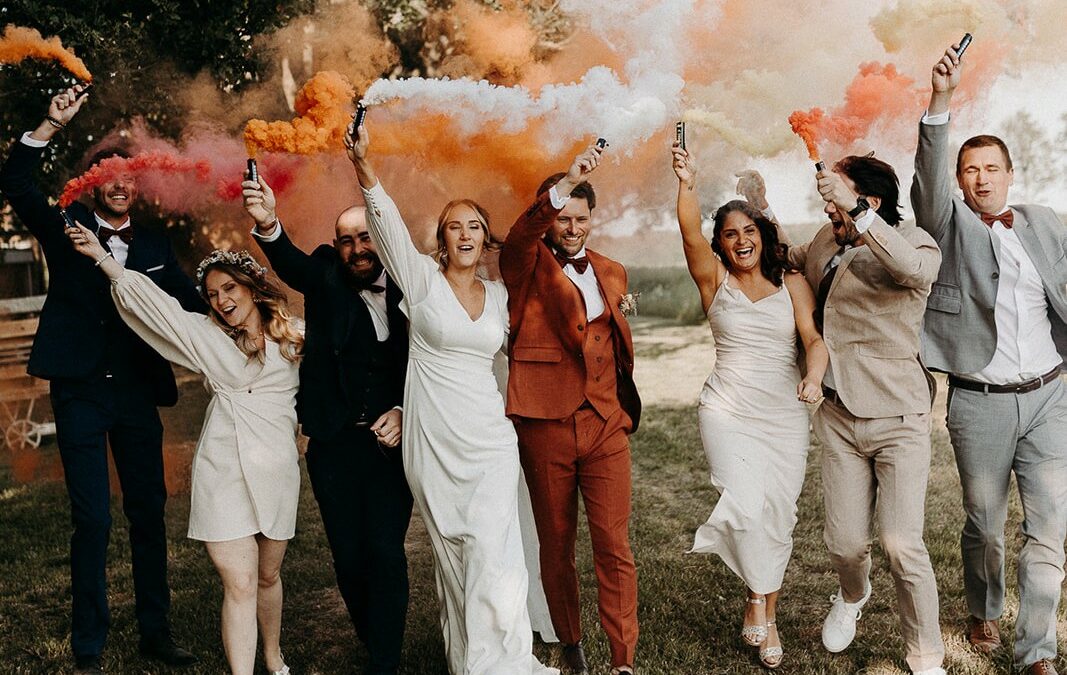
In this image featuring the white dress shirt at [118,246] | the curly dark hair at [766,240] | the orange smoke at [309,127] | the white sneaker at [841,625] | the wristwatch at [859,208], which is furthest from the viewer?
the orange smoke at [309,127]

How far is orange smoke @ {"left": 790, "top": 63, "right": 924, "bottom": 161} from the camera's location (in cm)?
755

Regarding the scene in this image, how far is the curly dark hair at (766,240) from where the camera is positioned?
4684mm

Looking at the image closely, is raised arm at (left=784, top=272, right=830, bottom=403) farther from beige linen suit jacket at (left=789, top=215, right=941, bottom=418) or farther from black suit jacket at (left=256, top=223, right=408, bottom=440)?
black suit jacket at (left=256, top=223, right=408, bottom=440)

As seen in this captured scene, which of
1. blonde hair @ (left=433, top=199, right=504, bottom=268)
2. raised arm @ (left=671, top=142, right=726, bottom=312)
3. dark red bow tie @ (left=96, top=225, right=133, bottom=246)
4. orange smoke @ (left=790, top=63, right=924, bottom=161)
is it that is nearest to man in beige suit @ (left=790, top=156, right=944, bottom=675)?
raised arm @ (left=671, top=142, right=726, bottom=312)

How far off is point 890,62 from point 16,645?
750 cm

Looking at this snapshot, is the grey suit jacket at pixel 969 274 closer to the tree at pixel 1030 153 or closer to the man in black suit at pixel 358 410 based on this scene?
the man in black suit at pixel 358 410

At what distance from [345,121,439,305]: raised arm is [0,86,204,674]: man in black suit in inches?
57.7

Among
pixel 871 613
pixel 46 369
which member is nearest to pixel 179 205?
pixel 46 369

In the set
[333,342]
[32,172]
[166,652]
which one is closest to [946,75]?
[333,342]

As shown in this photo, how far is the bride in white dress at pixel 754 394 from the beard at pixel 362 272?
4.72 ft

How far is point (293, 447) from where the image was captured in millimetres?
4410

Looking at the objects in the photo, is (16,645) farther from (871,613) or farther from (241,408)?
(871,613)

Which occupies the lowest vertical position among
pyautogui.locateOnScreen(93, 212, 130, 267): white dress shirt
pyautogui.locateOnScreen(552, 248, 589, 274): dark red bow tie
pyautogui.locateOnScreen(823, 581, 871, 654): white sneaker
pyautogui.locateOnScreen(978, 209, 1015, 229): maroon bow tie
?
pyautogui.locateOnScreen(823, 581, 871, 654): white sneaker

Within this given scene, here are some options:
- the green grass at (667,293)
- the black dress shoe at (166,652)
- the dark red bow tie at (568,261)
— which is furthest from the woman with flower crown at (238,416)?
the green grass at (667,293)
